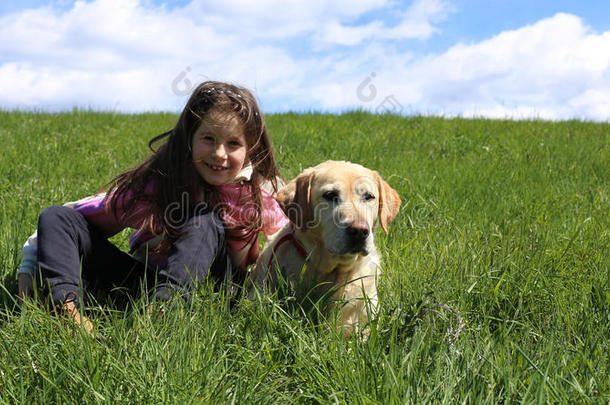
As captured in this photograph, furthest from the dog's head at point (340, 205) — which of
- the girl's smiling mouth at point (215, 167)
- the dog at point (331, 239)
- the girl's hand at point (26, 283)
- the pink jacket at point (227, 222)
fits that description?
the girl's hand at point (26, 283)

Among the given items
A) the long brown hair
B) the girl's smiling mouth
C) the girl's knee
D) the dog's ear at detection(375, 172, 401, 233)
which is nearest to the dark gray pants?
the girl's knee

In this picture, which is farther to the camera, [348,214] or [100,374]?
[348,214]

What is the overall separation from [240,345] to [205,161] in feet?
4.70

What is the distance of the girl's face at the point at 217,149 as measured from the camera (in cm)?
A: 313

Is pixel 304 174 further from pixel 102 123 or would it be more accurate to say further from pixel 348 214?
pixel 102 123

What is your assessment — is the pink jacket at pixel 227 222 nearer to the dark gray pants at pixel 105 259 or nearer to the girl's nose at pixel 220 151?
the dark gray pants at pixel 105 259

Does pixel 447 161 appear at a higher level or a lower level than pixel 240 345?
higher

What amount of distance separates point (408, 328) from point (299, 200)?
3.62 feet

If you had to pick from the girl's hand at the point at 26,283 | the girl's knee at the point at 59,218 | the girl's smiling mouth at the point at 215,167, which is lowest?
the girl's hand at the point at 26,283

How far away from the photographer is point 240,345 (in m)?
2.07

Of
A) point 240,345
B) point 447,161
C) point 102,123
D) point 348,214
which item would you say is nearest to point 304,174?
point 348,214

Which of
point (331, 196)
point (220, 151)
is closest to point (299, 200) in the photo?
point (331, 196)

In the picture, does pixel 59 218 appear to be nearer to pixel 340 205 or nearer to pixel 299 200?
pixel 299 200

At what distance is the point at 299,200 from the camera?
2.99 metres
